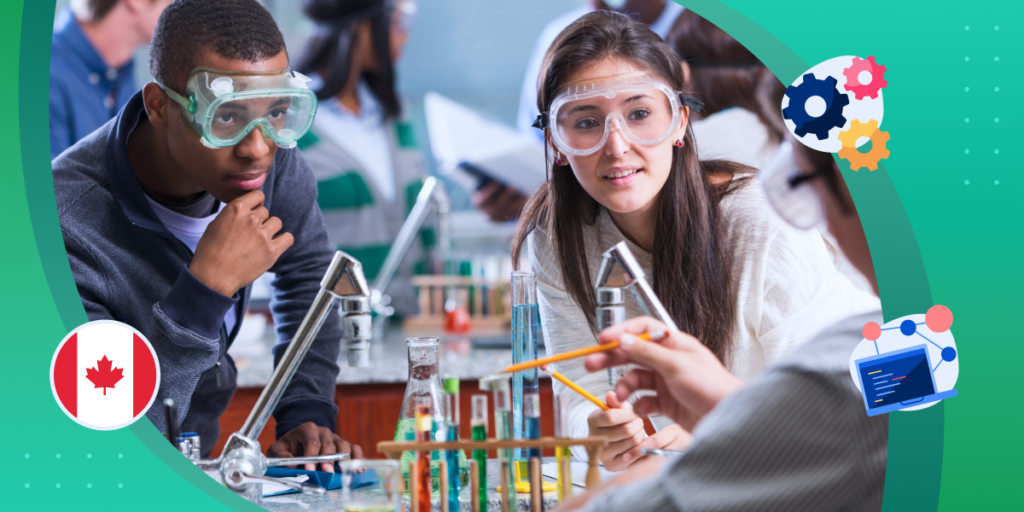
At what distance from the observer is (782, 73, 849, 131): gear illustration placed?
3.43 ft

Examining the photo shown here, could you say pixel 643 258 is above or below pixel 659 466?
above

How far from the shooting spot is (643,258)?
1541 mm

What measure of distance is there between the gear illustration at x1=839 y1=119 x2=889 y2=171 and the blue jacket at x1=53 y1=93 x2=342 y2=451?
3.03ft

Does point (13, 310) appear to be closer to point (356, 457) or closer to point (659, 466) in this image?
point (356, 457)

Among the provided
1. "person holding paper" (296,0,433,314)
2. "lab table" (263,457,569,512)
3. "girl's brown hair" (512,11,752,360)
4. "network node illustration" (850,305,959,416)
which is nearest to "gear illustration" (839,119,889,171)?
"network node illustration" (850,305,959,416)

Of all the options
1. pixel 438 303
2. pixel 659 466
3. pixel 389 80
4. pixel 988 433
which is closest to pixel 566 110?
pixel 659 466

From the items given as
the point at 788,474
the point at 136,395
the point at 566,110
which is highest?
the point at 566,110

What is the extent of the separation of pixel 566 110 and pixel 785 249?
475mm

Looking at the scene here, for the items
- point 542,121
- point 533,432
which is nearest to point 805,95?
point 542,121

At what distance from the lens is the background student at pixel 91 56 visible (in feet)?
9.45

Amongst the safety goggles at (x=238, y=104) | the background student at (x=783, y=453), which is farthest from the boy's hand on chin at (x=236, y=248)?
the background student at (x=783, y=453)

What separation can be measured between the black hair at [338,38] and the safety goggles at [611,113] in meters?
2.17

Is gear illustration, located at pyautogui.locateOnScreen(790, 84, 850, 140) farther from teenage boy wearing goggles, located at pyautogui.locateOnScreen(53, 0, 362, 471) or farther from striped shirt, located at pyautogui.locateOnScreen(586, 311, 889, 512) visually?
teenage boy wearing goggles, located at pyautogui.locateOnScreen(53, 0, 362, 471)

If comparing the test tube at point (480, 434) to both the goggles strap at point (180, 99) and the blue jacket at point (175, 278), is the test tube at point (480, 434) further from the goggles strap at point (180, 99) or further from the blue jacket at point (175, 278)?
the goggles strap at point (180, 99)
